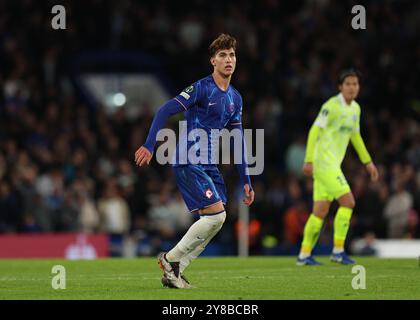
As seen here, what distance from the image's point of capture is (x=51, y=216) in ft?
69.8

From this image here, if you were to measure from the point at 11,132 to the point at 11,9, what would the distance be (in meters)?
5.06

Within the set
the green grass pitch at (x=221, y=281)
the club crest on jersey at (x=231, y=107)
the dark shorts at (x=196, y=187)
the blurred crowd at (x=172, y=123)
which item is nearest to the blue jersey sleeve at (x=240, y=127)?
the club crest on jersey at (x=231, y=107)

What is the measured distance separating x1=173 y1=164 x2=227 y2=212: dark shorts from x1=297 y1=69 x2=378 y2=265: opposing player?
417 cm

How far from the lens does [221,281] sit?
12336 mm

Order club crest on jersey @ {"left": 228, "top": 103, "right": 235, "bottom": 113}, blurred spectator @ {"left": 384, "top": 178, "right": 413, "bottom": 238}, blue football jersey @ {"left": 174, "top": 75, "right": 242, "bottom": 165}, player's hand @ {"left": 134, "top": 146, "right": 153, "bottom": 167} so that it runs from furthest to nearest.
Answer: blurred spectator @ {"left": 384, "top": 178, "right": 413, "bottom": 238}, club crest on jersey @ {"left": 228, "top": 103, "right": 235, "bottom": 113}, blue football jersey @ {"left": 174, "top": 75, "right": 242, "bottom": 165}, player's hand @ {"left": 134, "top": 146, "right": 153, "bottom": 167}

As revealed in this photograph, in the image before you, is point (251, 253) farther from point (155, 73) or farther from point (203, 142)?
point (203, 142)

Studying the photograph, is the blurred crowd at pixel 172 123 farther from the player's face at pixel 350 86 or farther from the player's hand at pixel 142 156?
the player's hand at pixel 142 156

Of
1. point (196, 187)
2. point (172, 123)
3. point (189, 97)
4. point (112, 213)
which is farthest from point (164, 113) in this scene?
point (172, 123)

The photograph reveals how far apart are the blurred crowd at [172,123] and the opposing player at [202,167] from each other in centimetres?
999

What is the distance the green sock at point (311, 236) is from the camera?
50.1ft

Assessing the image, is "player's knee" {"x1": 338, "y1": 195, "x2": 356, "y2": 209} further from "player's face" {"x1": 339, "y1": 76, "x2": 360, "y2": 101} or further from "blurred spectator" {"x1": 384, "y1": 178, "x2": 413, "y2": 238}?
"blurred spectator" {"x1": 384, "y1": 178, "x2": 413, "y2": 238}

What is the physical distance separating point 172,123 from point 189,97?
549 inches

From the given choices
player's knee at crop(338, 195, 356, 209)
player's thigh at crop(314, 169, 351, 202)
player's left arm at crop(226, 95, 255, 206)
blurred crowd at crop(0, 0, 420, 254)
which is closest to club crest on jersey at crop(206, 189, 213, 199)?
player's left arm at crop(226, 95, 255, 206)

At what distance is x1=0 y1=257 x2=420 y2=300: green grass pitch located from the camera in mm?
10547
